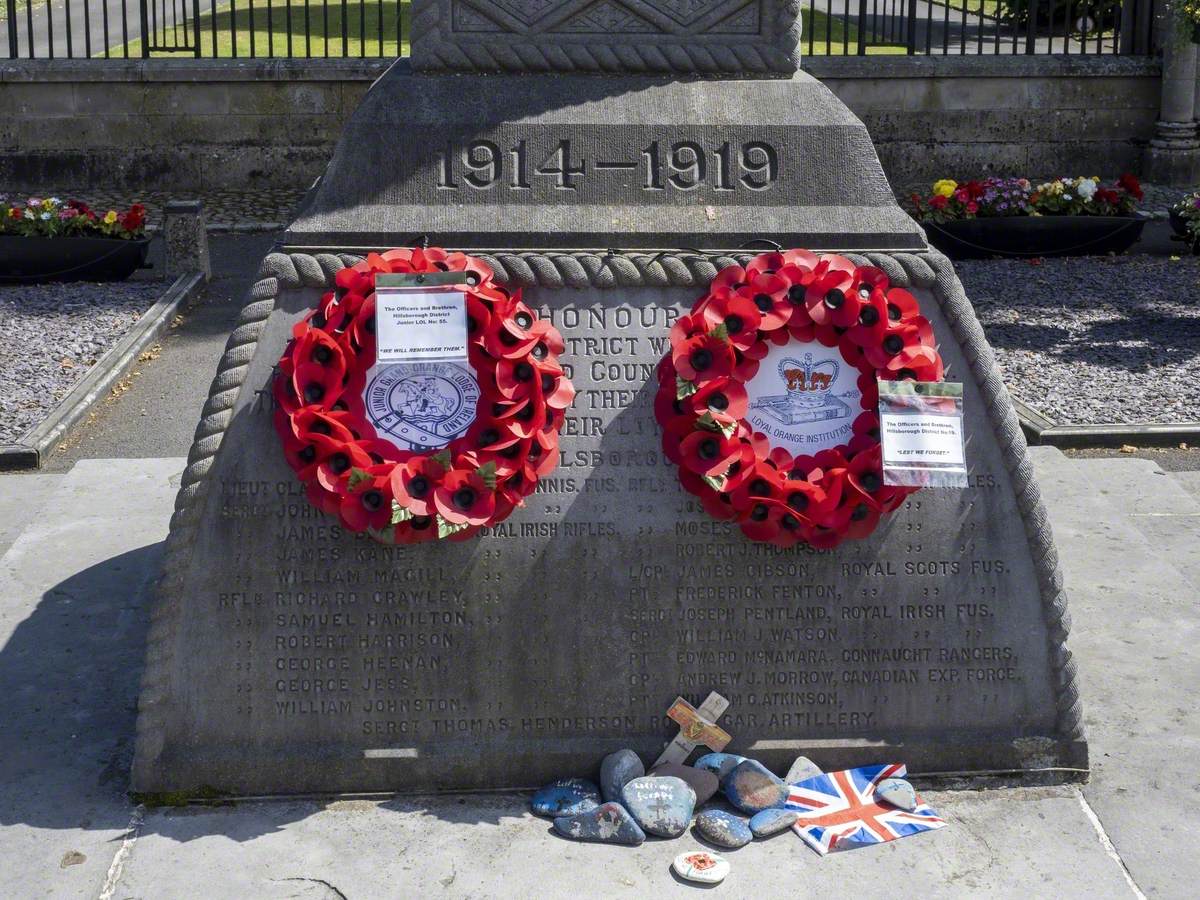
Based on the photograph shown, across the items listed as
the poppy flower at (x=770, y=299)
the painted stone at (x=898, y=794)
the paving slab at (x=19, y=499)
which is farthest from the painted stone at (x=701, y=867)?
the paving slab at (x=19, y=499)

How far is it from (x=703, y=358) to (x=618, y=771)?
1056mm

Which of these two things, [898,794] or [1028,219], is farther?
[1028,219]

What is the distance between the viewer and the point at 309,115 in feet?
48.2

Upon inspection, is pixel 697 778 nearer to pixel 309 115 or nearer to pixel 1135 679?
pixel 1135 679

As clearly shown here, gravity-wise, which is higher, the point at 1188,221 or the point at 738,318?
the point at 738,318

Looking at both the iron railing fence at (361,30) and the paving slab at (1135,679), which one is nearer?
the paving slab at (1135,679)

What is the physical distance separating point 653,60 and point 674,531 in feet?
4.15

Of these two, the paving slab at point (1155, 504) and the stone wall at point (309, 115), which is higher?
the stone wall at point (309, 115)

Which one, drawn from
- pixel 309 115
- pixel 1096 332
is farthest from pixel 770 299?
pixel 309 115

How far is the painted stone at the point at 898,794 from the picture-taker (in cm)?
385

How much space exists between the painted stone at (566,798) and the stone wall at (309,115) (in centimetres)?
1136

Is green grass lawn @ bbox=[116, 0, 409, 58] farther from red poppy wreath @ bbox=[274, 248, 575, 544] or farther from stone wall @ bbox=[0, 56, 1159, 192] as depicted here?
red poppy wreath @ bbox=[274, 248, 575, 544]

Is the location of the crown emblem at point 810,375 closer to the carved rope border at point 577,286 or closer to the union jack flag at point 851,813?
the carved rope border at point 577,286

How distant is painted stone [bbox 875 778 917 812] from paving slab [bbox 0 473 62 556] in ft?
11.6
